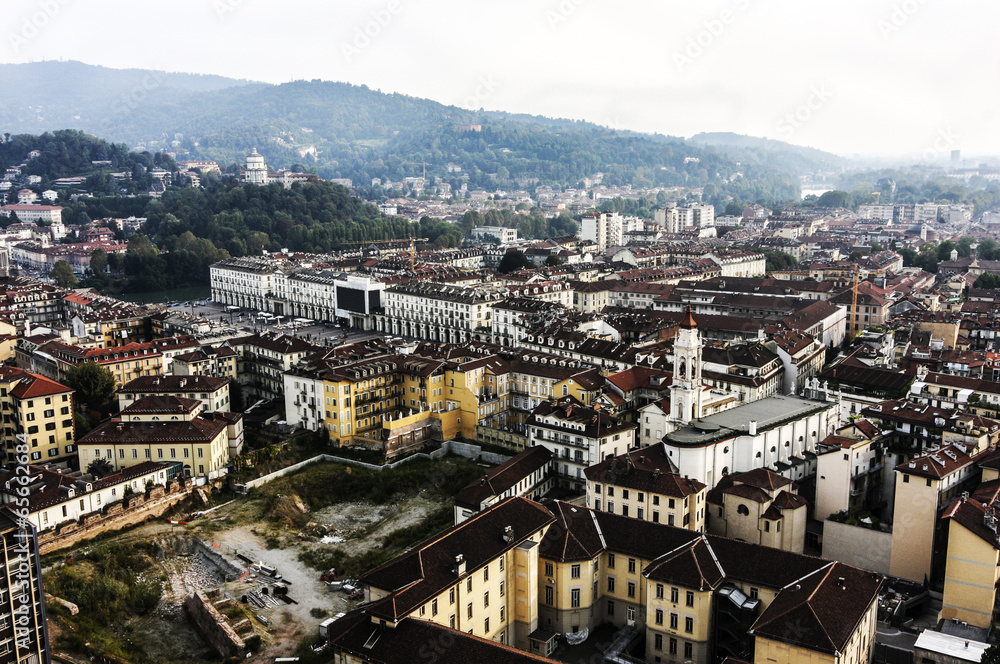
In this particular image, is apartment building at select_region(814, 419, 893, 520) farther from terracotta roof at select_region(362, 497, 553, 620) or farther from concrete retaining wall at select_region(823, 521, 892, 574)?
terracotta roof at select_region(362, 497, 553, 620)

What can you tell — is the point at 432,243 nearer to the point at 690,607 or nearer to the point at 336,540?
the point at 336,540

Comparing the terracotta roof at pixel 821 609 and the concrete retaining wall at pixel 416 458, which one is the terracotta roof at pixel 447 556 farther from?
the concrete retaining wall at pixel 416 458

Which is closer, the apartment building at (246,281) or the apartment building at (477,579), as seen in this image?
the apartment building at (477,579)

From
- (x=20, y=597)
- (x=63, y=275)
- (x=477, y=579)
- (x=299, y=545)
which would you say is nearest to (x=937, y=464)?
(x=477, y=579)

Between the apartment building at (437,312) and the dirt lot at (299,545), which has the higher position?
the apartment building at (437,312)

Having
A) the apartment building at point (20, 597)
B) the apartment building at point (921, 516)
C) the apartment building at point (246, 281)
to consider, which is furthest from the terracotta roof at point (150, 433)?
the apartment building at point (246, 281)

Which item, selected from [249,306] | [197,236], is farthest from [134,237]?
[249,306]

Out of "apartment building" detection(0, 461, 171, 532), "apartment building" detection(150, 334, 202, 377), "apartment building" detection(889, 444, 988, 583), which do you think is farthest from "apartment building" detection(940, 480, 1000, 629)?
"apartment building" detection(150, 334, 202, 377)
